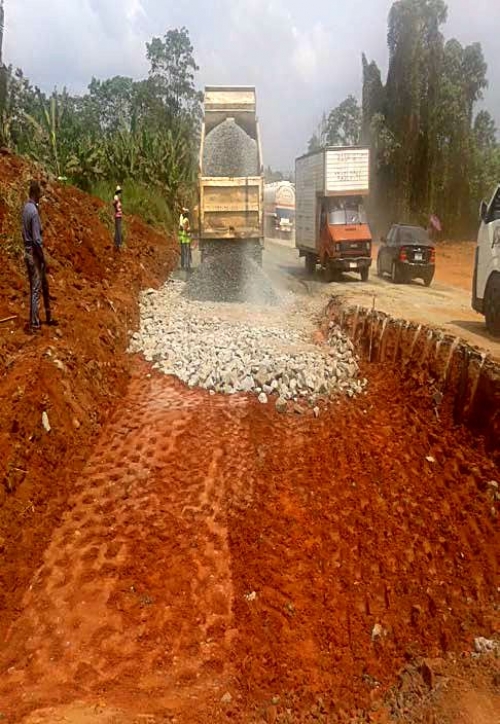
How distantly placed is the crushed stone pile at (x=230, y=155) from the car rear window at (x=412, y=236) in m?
5.49

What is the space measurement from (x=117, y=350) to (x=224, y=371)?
6.39 ft

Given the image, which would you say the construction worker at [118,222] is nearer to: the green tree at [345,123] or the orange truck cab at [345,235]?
the orange truck cab at [345,235]

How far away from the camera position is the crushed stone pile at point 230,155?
14.6m

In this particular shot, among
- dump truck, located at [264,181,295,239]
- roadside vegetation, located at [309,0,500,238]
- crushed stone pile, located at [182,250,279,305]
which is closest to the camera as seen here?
crushed stone pile, located at [182,250,279,305]

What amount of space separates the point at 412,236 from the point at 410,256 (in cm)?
79

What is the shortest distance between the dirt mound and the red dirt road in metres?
0.27

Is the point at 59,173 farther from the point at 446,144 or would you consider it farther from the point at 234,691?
the point at 446,144

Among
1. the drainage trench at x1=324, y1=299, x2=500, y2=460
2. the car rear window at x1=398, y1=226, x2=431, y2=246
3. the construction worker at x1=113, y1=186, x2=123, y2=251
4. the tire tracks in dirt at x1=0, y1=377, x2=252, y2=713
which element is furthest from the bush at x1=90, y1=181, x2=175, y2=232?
the tire tracks in dirt at x1=0, y1=377, x2=252, y2=713

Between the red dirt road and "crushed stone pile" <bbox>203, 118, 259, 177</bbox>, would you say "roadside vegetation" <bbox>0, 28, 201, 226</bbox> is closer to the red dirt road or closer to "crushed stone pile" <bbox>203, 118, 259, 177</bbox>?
"crushed stone pile" <bbox>203, 118, 259, 177</bbox>

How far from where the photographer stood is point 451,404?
7.69m

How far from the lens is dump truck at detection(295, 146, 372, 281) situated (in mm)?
16359

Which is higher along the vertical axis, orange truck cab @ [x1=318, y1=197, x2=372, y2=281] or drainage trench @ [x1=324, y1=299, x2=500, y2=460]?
orange truck cab @ [x1=318, y1=197, x2=372, y2=281]

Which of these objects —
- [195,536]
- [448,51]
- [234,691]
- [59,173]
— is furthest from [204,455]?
[448,51]

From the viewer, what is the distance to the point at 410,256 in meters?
17.2
